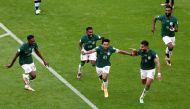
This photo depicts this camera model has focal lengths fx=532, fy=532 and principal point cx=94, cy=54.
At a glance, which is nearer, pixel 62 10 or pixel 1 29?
pixel 1 29

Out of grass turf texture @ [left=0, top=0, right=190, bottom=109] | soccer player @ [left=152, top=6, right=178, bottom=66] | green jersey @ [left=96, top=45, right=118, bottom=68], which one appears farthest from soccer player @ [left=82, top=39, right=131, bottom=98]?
soccer player @ [left=152, top=6, right=178, bottom=66]

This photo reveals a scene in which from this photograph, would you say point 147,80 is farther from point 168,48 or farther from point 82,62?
point 168,48

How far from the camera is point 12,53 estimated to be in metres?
25.9

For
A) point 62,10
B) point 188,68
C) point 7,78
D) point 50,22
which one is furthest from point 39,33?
point 188,68

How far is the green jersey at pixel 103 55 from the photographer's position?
20.5m

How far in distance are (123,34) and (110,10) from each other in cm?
427

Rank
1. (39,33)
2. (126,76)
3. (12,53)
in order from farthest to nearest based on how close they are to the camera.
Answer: (39,33) → (12,53) → (126,76)

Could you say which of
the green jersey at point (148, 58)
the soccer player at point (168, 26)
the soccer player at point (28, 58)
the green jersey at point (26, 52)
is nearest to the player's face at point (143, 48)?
the green jersey at point (148, 58)

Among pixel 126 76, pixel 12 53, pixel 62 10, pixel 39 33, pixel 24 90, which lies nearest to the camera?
pixel 24 90

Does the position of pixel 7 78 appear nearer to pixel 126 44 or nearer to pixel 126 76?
pixel 126 76

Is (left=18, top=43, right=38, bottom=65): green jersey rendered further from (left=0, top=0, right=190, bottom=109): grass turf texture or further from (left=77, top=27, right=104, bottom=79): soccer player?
(left=77, top=27, right=104, bottom=79): soccer player

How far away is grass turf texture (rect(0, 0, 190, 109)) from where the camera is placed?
820 inches

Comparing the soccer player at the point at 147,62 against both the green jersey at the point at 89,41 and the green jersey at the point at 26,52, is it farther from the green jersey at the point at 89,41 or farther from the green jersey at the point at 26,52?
the green jersey at the point at 26,52

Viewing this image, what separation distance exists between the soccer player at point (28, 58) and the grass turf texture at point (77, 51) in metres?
0.60
